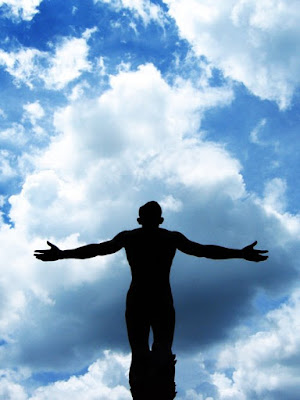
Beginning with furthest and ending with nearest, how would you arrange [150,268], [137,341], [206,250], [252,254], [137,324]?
[252,254], [206,250], [150,268], [137,324], [137,341]

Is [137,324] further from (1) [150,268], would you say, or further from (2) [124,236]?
(2) [124,236]

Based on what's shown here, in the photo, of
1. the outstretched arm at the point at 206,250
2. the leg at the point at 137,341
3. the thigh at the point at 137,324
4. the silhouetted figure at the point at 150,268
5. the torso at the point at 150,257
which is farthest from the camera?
the outstretched arm at the point at 206,250

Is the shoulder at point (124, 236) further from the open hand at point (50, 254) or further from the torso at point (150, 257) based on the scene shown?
the open hand at point (50, 254)

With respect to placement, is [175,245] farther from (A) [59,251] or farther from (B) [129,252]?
(A) [59,251]

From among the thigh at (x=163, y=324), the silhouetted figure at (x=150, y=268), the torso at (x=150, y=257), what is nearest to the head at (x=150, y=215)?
the silhouetted figure at (x=150, y=268)

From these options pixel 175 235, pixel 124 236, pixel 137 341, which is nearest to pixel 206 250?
pixel 175 235

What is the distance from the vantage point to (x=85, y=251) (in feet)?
29.2

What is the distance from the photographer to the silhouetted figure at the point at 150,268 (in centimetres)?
840

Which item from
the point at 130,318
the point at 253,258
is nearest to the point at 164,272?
the point at 130,318

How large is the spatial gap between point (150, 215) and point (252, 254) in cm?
218

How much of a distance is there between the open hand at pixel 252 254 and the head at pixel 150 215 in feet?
5.85

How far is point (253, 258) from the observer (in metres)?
9.41

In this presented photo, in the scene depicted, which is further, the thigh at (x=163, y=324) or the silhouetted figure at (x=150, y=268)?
the thigh at (x=163, y=324)

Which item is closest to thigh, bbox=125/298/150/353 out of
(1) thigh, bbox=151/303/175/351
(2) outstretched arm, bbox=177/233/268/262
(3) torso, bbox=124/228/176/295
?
(1) thigh, bbox=151/303/175/351
